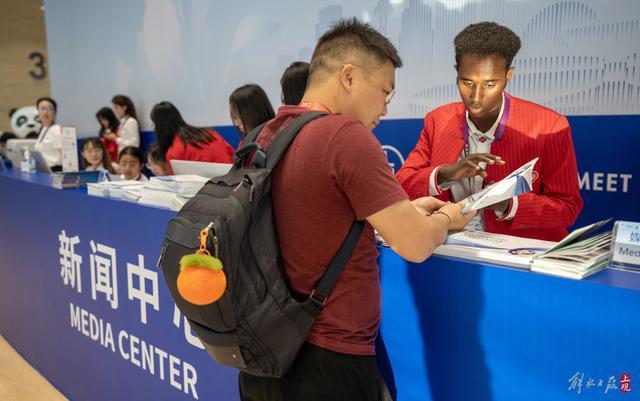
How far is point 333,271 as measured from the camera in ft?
3.36

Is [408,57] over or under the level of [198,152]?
over

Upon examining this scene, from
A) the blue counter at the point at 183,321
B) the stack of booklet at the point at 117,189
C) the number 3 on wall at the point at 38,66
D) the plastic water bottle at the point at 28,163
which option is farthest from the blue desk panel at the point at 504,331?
the number 3 on wall at the point at 38,66

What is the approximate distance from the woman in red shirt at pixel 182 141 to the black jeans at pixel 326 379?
2.56 m

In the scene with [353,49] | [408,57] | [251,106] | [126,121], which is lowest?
[126,121]

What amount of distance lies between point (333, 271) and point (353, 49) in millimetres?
434

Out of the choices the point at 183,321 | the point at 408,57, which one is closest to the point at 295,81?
the point at 183,321

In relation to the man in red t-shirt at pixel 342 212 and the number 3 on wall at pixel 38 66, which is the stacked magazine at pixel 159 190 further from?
the number 3 on wall at pixel 38 66

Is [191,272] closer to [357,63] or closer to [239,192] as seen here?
[239,192]

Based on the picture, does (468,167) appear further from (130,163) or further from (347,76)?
(130,163)

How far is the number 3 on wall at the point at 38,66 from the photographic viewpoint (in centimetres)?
961

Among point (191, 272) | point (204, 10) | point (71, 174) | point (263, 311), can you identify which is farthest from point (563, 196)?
point (204, 10)

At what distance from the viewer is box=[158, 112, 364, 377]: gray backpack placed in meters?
0.98

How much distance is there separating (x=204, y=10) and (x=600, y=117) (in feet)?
12.2

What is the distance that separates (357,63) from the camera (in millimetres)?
1086
